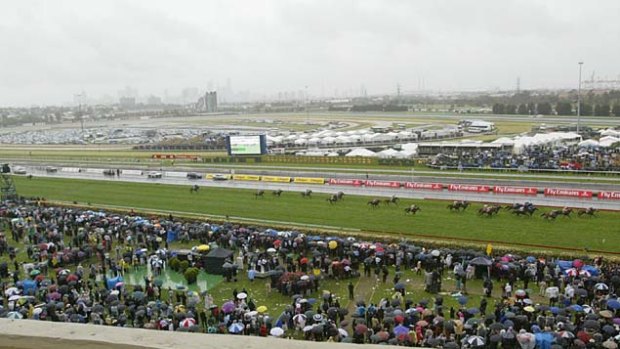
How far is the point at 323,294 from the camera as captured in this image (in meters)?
20.6

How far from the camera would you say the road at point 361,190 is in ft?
121

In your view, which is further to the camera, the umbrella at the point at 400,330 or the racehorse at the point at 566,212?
the racehorse at the point at 566,212

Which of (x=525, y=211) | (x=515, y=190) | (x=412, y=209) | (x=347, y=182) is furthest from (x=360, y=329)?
(x=347, y=182)

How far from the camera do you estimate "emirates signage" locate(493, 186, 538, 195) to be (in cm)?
3872

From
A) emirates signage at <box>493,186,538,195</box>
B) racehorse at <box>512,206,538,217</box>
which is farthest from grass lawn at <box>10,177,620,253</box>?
emirates signage at <box>493,186,538,195</box>

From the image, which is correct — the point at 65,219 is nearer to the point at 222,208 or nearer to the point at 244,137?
the point at 222,208

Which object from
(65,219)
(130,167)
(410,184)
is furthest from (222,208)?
(130,167)

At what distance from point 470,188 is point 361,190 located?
851cm

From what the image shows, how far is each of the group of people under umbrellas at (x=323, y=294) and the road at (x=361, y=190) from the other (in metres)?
13.2

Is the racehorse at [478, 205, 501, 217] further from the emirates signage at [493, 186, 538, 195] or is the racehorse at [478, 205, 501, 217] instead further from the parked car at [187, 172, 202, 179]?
the parked car at [187, 172, 202, 179]

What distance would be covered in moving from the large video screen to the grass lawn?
12.8 metres

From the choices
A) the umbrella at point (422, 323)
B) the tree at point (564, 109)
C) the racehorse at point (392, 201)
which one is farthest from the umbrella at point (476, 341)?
the tree at point (564, 109)

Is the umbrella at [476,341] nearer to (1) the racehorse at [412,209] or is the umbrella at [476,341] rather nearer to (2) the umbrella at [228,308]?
(2) the umbrella at [228,308]

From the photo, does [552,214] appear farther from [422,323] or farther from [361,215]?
[422,323]
